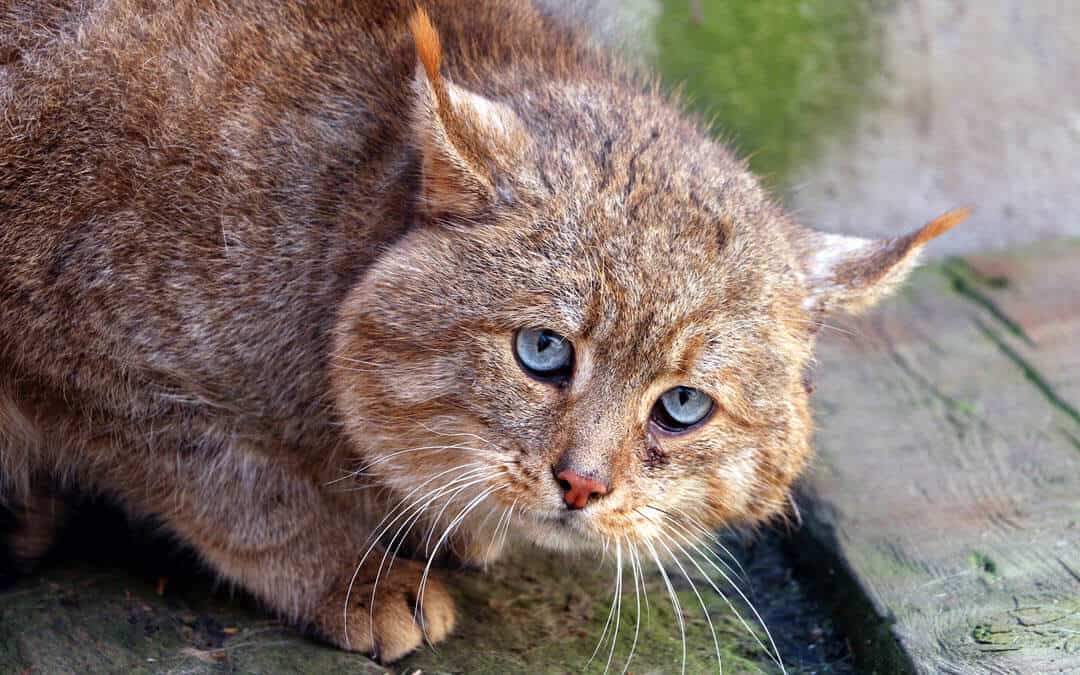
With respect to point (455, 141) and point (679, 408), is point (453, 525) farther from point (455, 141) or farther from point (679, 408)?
point (455, 141)

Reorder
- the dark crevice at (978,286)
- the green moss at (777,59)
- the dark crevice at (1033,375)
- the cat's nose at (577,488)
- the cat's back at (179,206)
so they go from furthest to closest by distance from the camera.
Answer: the green moss at (777,59) < the dark crevice at (978,286) < the dark crevice at (1033,375) < the cat's back at (179,206) < the cat's nose at (577,488)

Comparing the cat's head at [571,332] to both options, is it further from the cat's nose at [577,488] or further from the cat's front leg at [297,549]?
the cat's front leg at [297,549]

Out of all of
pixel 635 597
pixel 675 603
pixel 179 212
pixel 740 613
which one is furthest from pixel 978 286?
pixel 179 212

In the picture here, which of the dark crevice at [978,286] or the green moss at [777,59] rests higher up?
the green moss at [777,59]

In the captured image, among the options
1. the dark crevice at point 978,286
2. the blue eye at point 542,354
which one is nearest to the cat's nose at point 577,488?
the blue eye at point 542,354

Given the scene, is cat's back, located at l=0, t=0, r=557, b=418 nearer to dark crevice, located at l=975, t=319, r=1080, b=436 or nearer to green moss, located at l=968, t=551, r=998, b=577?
green moss, located at l=968, t=551, r=998, b=577

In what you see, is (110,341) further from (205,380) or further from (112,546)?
(112,546)

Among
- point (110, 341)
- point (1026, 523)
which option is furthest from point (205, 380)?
point (1026, 523)

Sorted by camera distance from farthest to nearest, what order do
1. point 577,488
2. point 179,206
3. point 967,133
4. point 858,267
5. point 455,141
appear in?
point 967,133
point 858,267
point 179,206
point 455,141
point 577,488
